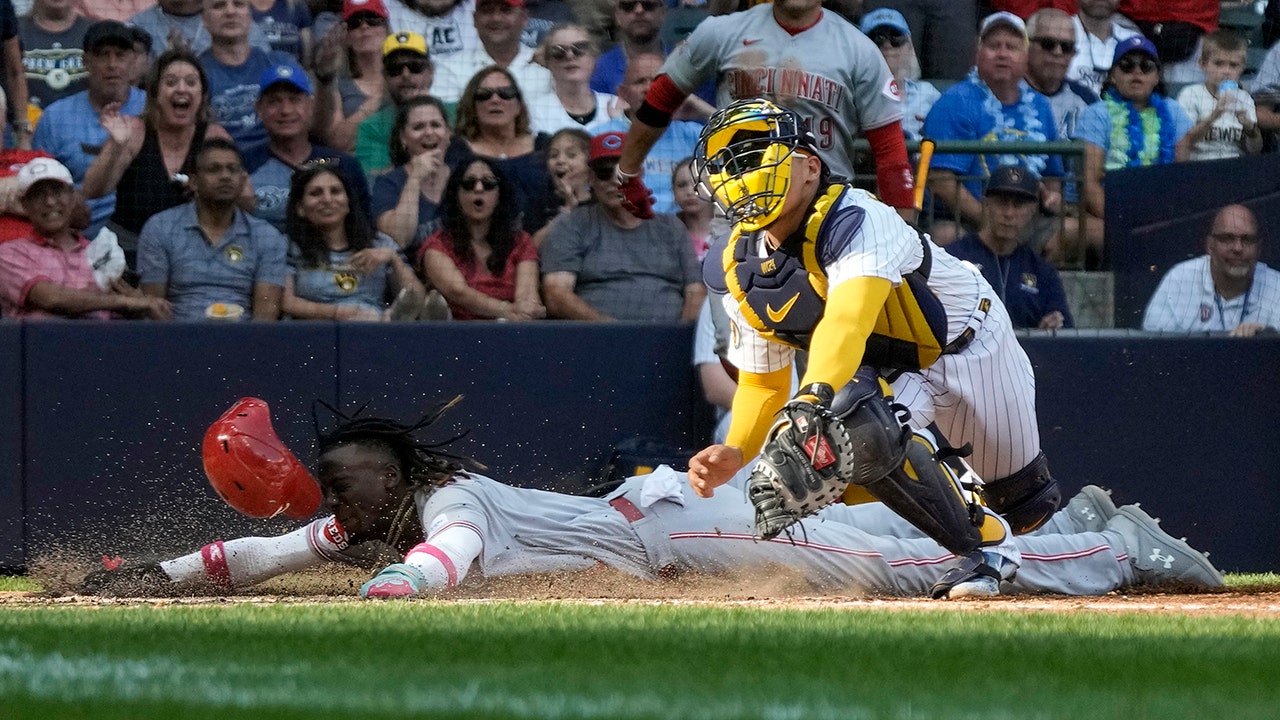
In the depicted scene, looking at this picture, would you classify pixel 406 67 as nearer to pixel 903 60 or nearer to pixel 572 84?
pixel 572 84

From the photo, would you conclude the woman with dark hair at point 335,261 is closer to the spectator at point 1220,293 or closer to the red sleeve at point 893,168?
the red sleeve at point 893,168

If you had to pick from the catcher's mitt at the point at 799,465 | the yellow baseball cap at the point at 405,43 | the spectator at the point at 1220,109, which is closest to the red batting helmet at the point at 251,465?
the catcher's mitt at the point at 799,465

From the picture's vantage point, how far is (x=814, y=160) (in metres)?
4.80

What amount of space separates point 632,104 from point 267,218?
1.85 meters

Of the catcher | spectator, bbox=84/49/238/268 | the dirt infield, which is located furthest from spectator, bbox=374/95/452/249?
the catcher

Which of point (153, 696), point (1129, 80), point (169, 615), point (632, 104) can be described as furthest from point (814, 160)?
point (1129, 80)

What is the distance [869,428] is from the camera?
4.67 metres

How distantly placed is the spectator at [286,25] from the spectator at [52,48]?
0.79 metres

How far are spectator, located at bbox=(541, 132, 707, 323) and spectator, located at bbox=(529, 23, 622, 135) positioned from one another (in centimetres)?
28

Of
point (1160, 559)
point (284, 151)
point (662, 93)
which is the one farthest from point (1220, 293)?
point (284, 151)

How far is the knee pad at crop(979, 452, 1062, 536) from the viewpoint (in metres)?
5.52

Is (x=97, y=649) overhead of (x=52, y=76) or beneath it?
beneath

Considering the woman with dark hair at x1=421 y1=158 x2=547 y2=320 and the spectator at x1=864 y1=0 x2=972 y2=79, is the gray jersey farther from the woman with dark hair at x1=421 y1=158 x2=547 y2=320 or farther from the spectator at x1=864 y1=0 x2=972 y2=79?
the spectator at x1=864 y1=0 x2=972 y2=79

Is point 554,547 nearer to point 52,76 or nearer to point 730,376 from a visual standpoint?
point 730,376
